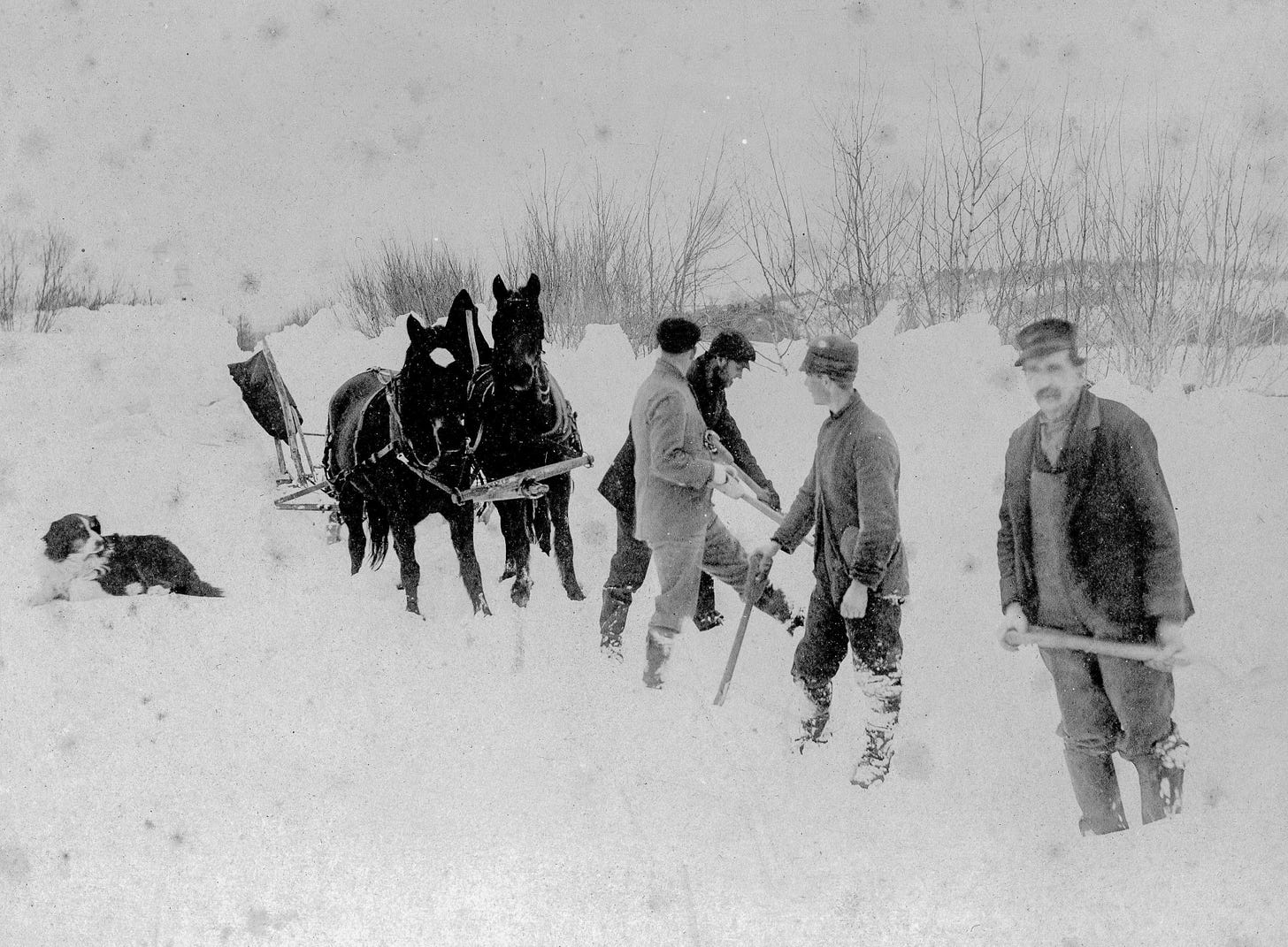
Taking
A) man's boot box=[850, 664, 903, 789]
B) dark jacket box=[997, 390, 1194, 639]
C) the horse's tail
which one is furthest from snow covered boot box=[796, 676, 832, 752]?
the horse's tail

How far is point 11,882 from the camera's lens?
327cm

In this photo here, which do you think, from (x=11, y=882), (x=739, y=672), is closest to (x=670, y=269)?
(x=739, y=672)

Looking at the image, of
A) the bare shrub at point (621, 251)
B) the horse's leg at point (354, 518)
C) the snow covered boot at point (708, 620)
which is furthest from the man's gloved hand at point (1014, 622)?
the horse's leg at point (354, 518)

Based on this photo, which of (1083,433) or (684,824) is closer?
(1083,433)

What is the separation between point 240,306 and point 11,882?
7.27 feet

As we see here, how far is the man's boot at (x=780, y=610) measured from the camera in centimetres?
316

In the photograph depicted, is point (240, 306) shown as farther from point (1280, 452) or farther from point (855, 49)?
point (1280, 452)

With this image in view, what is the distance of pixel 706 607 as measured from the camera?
328 cm

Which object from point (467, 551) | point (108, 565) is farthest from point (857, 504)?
point (108, 565)

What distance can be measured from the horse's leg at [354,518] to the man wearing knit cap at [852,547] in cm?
156

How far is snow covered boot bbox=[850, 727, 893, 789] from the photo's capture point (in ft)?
9.34

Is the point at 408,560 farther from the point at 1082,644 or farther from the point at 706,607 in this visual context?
the point at 1082,644

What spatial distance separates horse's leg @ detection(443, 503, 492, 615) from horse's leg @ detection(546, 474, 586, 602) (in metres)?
0.29

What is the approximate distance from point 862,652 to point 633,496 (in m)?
0.96
